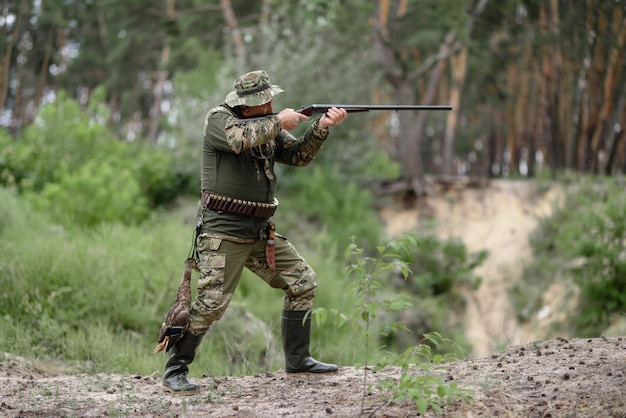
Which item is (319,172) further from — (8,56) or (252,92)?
(8,56)

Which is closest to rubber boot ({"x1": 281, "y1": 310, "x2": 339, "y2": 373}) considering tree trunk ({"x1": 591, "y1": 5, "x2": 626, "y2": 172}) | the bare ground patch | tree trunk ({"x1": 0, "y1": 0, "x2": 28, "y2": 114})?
the bare ground patch

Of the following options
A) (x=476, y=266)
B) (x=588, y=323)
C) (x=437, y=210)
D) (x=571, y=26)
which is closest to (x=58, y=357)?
(x=588, y=323)

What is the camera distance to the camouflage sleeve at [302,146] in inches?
216

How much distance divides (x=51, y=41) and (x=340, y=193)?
2168 cm

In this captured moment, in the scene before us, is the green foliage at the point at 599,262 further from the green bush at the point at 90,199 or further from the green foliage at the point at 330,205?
the green bush at the point at 90,199

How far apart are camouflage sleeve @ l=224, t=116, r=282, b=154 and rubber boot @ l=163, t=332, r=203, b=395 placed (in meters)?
1.38

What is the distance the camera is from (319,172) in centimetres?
1529


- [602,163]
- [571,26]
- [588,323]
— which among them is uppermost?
[571,26]

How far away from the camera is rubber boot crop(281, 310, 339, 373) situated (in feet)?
18.5

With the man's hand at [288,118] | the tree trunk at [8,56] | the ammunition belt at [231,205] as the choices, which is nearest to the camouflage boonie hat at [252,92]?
the man's hand at [288,118]

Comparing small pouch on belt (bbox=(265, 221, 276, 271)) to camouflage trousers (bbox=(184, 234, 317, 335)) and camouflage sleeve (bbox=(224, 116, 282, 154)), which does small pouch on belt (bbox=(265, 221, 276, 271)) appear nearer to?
camouflage trousers (bbox=(184, 234, 317, 335))

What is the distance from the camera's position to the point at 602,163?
16.4m

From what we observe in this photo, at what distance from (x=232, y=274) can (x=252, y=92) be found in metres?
1.27

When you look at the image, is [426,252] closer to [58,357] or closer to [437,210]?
[437,210]
